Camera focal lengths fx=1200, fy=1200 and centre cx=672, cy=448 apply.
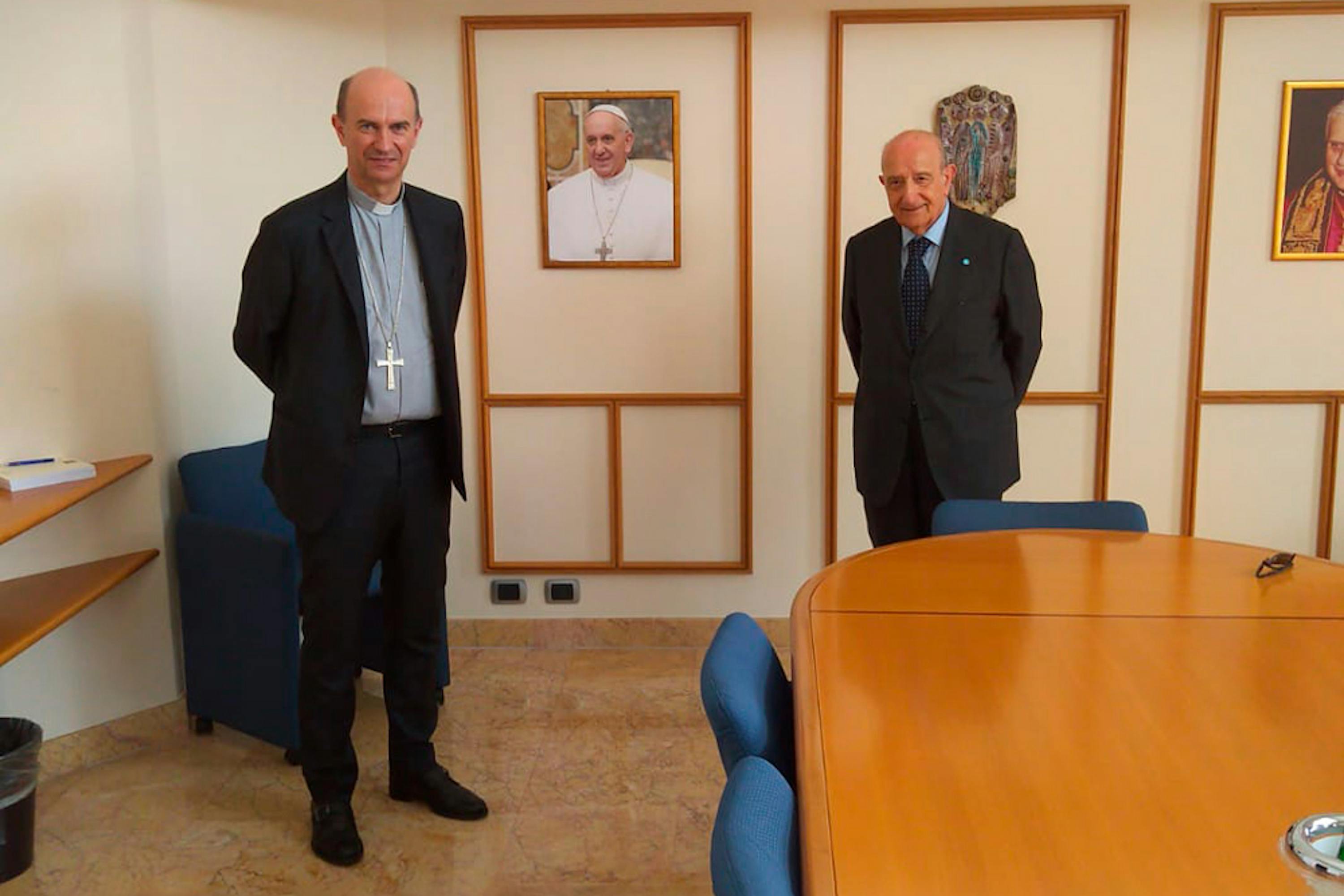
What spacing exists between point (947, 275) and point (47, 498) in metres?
2.42

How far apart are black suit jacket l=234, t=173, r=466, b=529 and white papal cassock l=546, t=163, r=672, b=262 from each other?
152 cm

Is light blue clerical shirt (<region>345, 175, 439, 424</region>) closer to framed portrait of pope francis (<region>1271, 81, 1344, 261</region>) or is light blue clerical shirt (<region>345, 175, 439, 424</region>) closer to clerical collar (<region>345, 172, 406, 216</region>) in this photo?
clerical collar (<region>345, 172, 406, 216</region>)

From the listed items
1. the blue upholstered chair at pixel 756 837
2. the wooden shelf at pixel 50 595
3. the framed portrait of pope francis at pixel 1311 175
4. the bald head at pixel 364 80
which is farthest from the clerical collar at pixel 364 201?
the framed portrait of pope francis at pixel 1311 175

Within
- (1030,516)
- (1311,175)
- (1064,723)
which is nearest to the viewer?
(1064,723)

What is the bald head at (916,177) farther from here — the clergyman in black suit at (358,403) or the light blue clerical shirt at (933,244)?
the clergyman in black suit at (358,403)

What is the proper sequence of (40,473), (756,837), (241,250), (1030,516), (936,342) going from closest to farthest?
1. (756,837)
2. (1030,516)
3. (40,473)
4. (936,342)
5. (241,250)

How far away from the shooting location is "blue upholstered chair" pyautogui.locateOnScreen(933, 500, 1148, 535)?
9.68 ft

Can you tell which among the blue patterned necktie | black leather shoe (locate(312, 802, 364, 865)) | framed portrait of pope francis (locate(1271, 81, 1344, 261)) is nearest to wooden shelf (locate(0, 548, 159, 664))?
black leather shoe (locate(312, 802, 364, 865))

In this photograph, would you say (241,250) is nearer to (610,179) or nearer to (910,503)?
(610,179)

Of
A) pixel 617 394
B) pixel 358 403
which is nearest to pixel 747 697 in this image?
pixel 358 403

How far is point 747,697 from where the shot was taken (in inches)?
69.4

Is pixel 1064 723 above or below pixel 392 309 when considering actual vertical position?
below

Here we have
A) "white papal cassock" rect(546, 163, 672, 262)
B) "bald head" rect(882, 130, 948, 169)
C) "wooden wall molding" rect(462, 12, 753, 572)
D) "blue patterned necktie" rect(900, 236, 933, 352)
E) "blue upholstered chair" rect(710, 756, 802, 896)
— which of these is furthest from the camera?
"white papal cassock" rect(546, 163, 672, 262)

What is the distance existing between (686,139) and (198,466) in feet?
6.54
